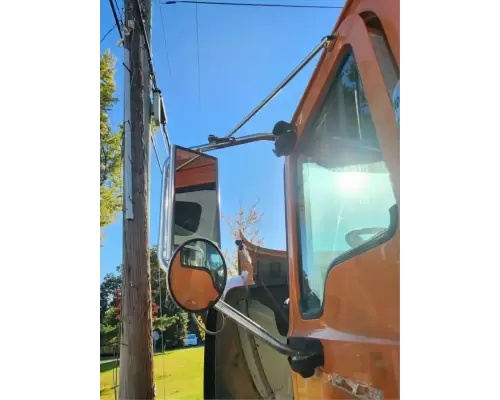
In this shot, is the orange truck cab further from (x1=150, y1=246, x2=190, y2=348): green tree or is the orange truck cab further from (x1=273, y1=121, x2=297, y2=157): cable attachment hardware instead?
(x1=150, y1=246, x2=190, y2=348): green tree

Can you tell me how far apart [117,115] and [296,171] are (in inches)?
44.2

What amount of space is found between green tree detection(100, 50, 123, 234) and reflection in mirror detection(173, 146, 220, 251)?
24.5 inches

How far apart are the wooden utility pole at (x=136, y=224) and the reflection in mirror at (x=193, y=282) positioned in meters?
1.37

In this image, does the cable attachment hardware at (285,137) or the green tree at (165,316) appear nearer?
the cable attachment hardware at (285,137)

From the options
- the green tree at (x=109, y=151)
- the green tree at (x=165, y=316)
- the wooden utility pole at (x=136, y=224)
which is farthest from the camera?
the green tree at (x=165, y=316)

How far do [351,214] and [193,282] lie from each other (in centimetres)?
35

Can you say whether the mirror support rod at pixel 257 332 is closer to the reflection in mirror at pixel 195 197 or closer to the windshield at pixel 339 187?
the windshield at pixel 339 187

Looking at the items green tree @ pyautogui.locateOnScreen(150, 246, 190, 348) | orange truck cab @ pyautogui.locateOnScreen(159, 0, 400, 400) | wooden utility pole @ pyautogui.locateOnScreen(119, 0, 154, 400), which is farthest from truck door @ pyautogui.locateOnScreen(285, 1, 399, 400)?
green tree @ pyautogui.locateOnScreen(150, 246, 190, 348)

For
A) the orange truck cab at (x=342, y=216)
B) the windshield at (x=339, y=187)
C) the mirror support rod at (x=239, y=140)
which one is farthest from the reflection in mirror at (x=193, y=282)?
the mirror support rod at (x=239, y=140)

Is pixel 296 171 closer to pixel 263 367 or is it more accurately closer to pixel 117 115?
pixel 263 367

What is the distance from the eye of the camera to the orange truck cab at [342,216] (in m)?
0.78
